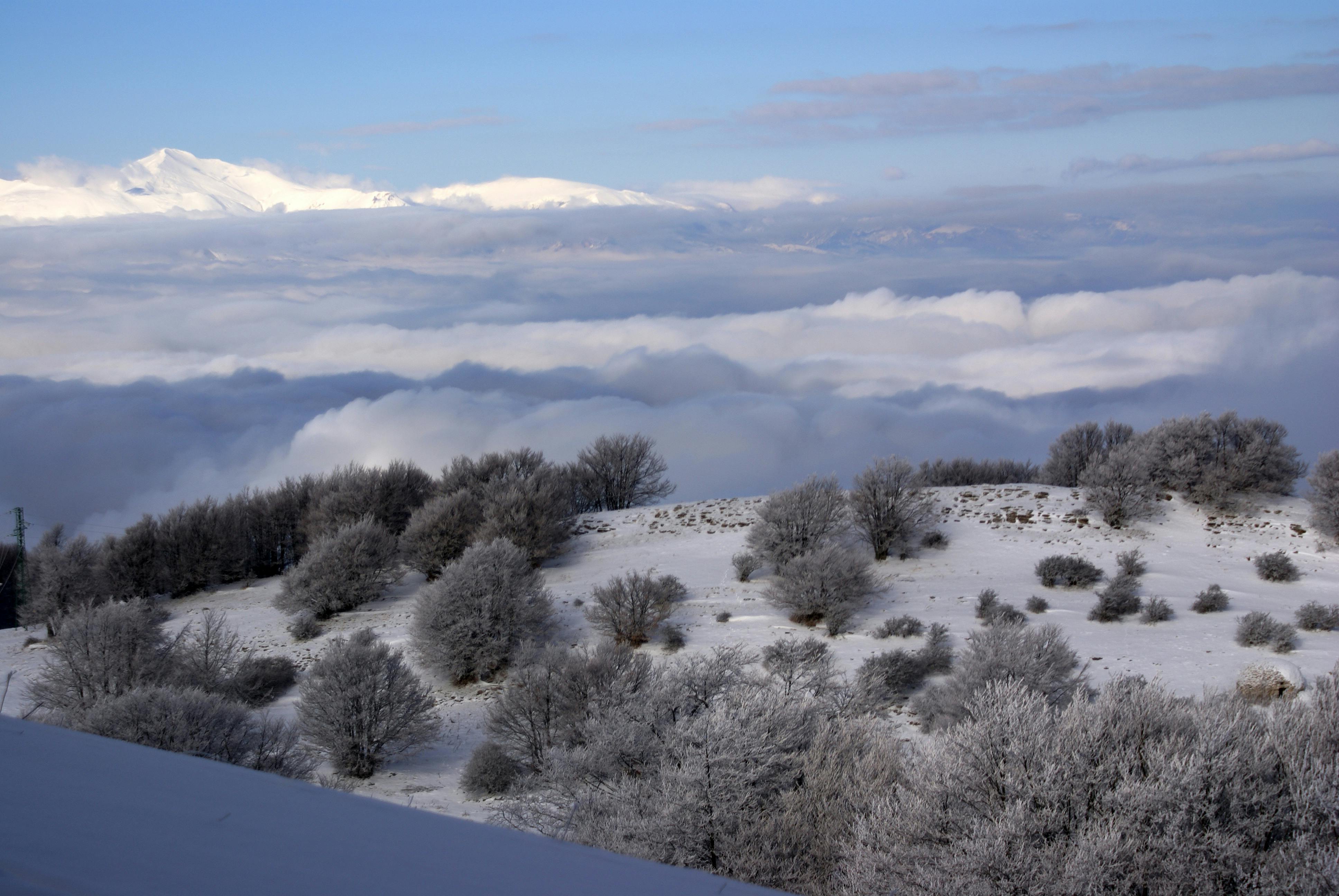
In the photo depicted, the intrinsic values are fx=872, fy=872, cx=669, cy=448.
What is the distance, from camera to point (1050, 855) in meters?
6.21

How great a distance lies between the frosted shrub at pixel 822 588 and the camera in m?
20.5

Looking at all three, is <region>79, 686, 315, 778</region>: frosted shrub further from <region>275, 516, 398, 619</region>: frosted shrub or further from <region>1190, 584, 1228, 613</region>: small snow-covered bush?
<region>1190, 584, 1228, 613</region>: small snow-covered bush

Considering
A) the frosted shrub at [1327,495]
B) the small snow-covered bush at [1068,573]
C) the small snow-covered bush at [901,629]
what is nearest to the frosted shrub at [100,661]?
the small snow-covered bush at [901,629]

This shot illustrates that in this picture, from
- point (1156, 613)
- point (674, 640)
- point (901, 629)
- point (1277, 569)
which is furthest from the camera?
point (1277, 569)

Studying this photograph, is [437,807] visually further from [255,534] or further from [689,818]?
[255,534]

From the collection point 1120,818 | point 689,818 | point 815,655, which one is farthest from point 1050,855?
point 815,655

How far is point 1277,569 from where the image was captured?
71.9 feet

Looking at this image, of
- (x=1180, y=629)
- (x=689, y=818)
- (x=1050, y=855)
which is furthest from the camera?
(x=1180, y=629)

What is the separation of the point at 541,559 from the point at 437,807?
Answer: 50.5ft

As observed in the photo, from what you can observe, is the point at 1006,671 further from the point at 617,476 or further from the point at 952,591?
the point at 617,476

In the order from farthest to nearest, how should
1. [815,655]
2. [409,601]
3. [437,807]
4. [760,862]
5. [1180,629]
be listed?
[409,601] → [1180,629] → [815,655] → [437,807] → [760,862]

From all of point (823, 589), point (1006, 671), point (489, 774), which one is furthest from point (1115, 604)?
point (489, 774)

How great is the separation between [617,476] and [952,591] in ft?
67.6

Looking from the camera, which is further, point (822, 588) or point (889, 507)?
point (889, 507)
